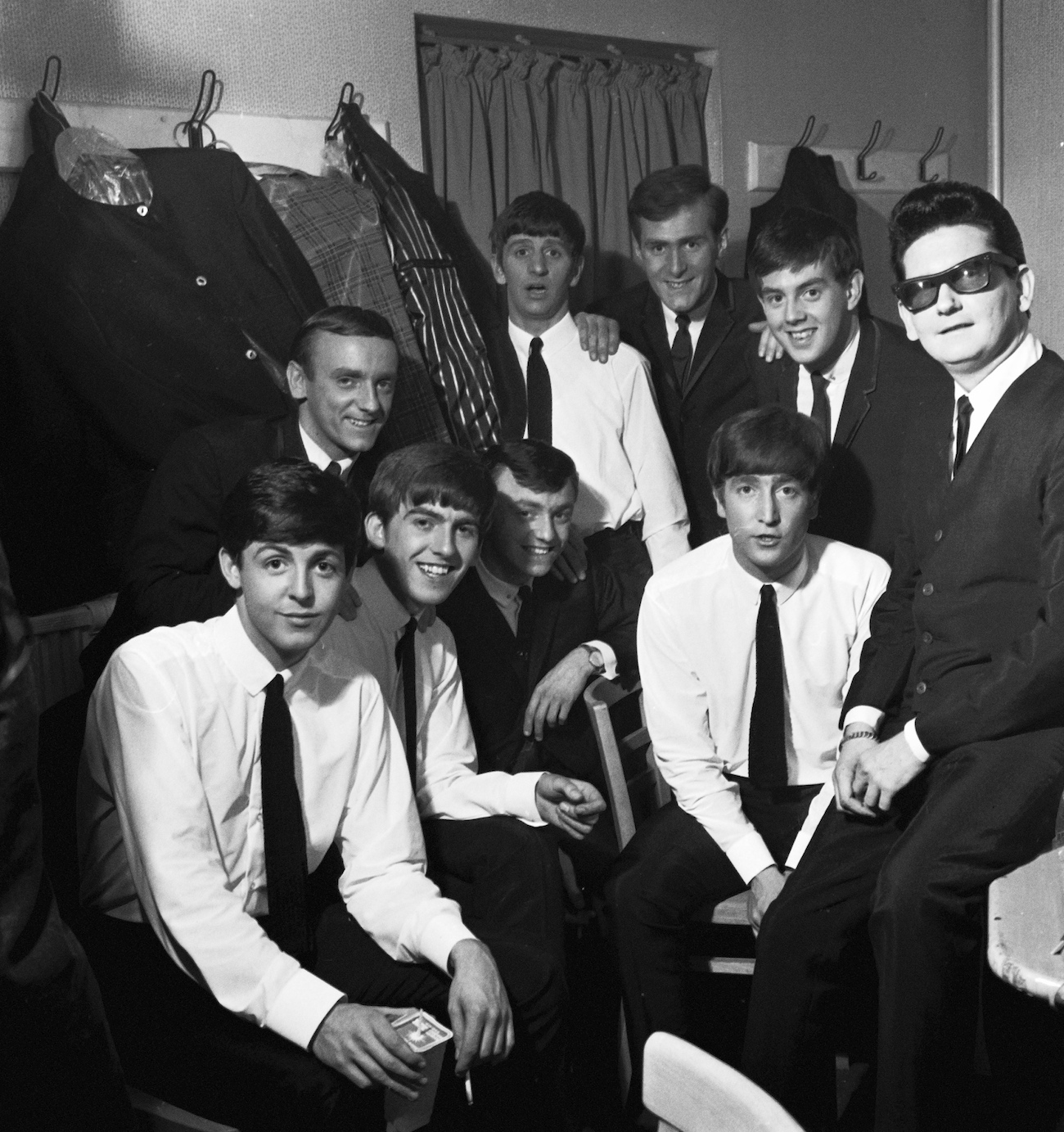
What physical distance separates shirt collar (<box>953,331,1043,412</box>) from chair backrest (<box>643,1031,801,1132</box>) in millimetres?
1241

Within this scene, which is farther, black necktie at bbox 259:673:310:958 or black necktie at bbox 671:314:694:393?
black necktie at bbox 671:314:694:393

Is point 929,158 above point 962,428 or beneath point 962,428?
above

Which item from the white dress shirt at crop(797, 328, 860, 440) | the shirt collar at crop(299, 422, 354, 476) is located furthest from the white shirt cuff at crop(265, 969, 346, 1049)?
the white dress shirt at crop(797, 328, 860, 440)

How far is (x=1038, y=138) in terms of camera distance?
4320mm

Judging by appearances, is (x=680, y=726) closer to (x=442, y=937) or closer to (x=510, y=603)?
(x=510, y=603)

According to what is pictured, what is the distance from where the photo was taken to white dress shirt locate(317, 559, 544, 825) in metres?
2.18

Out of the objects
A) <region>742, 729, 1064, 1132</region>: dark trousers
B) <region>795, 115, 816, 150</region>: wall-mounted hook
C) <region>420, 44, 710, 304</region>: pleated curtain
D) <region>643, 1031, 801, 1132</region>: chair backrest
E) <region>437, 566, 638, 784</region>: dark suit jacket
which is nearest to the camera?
<region>643, 1031, 801, 1132</region>: chair backrest

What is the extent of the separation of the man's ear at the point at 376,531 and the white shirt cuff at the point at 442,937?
726 mm

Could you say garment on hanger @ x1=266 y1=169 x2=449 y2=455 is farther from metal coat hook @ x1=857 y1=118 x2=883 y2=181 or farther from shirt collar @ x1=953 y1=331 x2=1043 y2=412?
metal coat hook @ x1=857 y1=118 x2=883 y2=181

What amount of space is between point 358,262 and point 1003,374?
51.9 inches

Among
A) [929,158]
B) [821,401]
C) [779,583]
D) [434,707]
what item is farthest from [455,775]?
[929,158]

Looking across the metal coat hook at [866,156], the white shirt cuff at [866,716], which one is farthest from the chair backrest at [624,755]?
the metal coat hook at [866,156]

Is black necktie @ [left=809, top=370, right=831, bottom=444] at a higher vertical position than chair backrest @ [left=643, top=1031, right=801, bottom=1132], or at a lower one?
higher

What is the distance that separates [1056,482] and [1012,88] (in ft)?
9.91
